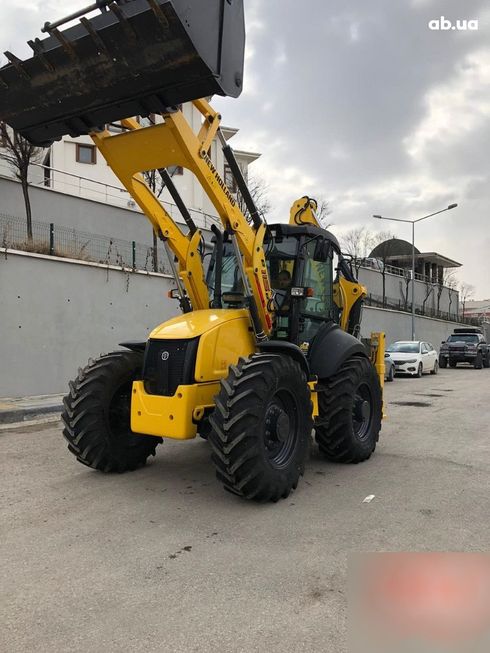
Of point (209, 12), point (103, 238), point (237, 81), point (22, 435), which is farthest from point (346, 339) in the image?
point (103, 238)

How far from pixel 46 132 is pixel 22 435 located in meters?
5.43

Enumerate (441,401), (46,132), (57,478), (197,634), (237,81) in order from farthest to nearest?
(441,401) < (57,478) < (46,132) < (237,81) < (197,634)

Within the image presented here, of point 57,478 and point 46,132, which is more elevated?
point 46,132

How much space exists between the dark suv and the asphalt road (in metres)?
23.1

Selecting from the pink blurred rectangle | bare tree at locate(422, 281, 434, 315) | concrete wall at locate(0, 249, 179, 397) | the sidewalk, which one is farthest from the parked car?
bare tree at locate(422, 281, 434, 315)

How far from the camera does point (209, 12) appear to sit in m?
4.07

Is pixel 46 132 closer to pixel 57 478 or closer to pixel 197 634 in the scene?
pixel 57 478

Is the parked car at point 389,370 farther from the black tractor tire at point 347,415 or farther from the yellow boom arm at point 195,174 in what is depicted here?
the yellow boom arm at point 195,174

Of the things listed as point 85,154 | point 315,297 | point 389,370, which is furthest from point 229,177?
point 85,154

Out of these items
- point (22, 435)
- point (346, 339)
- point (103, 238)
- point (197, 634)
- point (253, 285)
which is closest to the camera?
point (197, 634)

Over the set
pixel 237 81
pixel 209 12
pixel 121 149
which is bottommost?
pixel 121 149

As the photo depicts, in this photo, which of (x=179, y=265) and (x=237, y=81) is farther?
(x=179, y=265)

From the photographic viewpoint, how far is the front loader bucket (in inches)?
155

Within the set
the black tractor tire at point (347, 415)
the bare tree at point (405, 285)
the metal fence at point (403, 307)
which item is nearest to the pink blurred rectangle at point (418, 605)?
the black tractor tire at point (347, 415)
